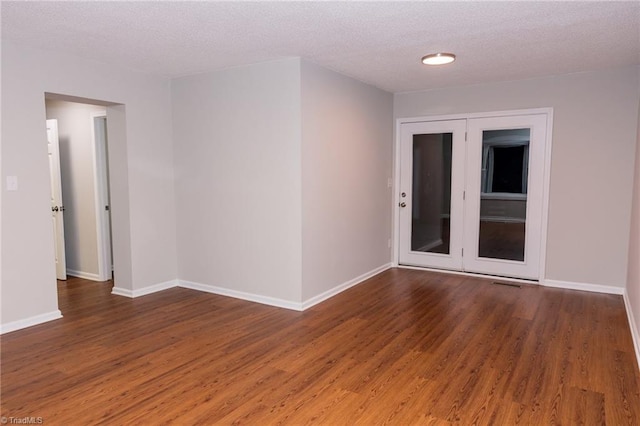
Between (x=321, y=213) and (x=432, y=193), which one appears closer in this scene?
(x=321, y=213)

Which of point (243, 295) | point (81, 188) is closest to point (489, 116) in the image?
point (243, 295)

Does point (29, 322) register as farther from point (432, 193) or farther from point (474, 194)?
point (474, 194)

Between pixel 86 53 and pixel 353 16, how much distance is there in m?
2.42

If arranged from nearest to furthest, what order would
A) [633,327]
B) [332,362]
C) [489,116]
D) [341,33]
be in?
1. [332,362]
2. [341,33]
3. [633,327]
4. [489,116]

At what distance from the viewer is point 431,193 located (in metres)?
5.62

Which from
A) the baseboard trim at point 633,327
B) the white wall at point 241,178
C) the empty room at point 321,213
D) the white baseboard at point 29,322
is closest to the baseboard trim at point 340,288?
the empty room at point 321,213

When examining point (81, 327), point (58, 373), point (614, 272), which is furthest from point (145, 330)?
point (614, 272)

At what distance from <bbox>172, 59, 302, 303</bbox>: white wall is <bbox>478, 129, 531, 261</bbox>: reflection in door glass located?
2.51 meters

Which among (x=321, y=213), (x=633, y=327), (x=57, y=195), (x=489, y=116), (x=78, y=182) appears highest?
(x=489, y=116)

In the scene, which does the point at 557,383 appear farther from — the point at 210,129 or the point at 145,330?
the point at 210,129

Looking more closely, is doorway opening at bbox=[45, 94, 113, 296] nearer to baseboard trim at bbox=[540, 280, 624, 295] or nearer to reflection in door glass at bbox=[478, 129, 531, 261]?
reflection in door glass at bbox=[478, 129, 531, 261]

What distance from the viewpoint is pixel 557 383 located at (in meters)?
2.66

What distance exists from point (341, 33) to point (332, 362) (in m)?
2.36

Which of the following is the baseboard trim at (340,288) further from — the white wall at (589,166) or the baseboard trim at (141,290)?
the white wall at (589,166)
